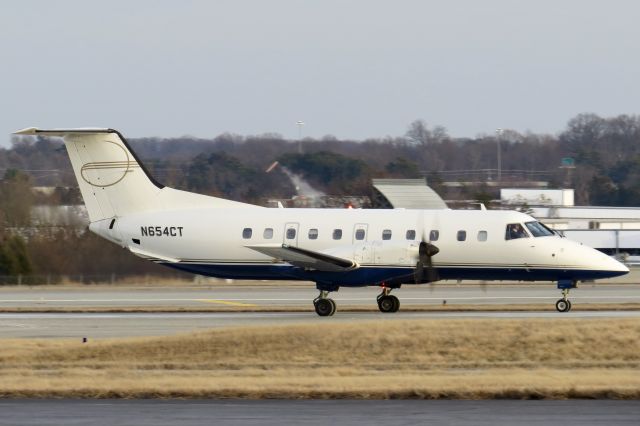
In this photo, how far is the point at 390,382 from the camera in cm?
1841

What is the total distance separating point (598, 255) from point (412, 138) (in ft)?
276

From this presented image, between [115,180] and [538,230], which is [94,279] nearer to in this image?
[115,180]

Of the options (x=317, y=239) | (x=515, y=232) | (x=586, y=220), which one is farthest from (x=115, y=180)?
(x=586, y=220)

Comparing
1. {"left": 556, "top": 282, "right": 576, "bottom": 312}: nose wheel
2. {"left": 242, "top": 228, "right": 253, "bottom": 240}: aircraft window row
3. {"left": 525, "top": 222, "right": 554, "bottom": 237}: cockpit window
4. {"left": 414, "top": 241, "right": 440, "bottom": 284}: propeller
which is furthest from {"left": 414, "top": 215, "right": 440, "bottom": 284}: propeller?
{"left": 242, "top": 228, "right": 253, "bottom": 240}: aircraft window row

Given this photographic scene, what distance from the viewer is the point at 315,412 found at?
15.2 meters

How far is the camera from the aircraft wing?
29031mm

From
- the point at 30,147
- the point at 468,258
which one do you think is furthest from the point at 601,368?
the point at 30,147

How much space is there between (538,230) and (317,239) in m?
6.10

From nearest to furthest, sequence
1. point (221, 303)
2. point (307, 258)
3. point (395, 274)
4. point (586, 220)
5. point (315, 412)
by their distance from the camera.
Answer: point (315, 412) → point (307, 258) → point (395, 274) → point (221, 303) → point (586, 220)

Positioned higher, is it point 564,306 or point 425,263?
point 425,263

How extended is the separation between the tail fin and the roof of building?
68.9 feet

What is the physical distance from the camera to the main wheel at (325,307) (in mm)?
30000

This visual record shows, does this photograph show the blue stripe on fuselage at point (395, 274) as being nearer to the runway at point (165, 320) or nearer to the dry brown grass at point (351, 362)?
the runway at point (165, 320)

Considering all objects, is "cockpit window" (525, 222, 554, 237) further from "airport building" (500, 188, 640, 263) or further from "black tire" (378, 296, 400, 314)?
"airport building" (500, 188, 640, 263)
